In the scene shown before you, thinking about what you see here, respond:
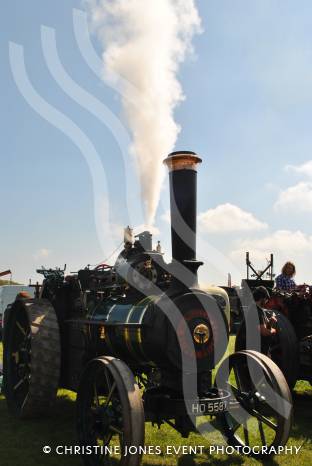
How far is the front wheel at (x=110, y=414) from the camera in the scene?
126 inches

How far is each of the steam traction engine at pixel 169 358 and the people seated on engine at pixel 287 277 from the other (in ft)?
8.36

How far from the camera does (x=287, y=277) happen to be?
7.05 m

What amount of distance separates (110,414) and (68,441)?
131 cm

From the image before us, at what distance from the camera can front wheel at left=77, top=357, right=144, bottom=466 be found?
3.20 meters

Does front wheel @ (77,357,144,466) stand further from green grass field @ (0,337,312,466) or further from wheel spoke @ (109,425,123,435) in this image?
green grass field @ (0,337,312,466)

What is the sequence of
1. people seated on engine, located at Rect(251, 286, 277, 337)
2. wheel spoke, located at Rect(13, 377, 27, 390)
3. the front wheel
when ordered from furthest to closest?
wheel spoke, located at Rect(13, 377, 27, 390)
people seated on engine, located at Rect(251, 286, 277, 337)
the front wheel

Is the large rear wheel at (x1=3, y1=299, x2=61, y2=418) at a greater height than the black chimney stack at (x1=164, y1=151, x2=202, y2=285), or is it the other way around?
the black chimney stack at (x1=164, y1=151, x2=202, y2=285)

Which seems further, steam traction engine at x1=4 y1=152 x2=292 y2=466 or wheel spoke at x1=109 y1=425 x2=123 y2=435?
steam traction engine at x1=4 y1=152 x2=292 y2=466

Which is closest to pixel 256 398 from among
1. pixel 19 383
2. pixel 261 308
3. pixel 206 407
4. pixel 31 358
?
pixel 206 407

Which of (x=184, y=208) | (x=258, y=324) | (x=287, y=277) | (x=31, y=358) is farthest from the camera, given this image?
(x=287, y=277)

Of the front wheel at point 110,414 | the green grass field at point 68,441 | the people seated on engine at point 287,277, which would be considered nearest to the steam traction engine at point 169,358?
the front wheel at point 110,414

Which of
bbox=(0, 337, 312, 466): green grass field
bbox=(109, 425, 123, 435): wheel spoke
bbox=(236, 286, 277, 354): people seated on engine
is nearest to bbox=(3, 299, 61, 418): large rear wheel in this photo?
bbox=(0, 337, 312, 466): green grass field

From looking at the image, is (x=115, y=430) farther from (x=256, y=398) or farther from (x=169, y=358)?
(x=256, y=398)

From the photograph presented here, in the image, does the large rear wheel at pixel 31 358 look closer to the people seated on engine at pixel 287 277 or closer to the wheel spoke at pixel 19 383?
the wheel spoke at pixel 19 383
